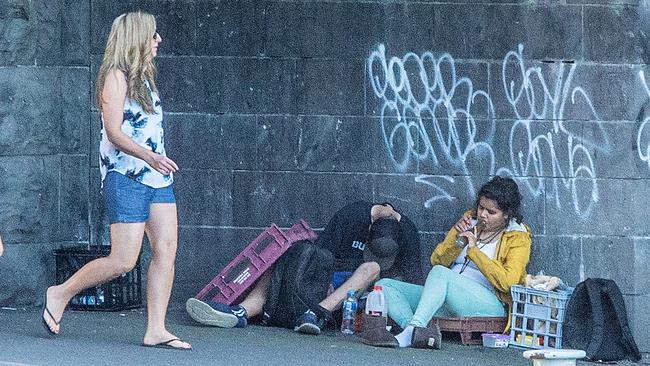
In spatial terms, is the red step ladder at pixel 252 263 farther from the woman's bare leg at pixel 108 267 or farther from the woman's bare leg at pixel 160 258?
the woman's bare leg at pixel 108 267

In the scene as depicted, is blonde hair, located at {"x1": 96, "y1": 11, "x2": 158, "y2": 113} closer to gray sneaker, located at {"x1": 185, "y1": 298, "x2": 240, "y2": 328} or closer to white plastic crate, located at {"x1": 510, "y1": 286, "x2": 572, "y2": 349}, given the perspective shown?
gray sneaker, located at {"x1": 185, "y1": 298, "x2": 240, "y2": 328}

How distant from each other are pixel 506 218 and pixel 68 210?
3.08 m

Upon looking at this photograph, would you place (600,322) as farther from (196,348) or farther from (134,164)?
(134,164)

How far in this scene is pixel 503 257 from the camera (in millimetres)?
9055

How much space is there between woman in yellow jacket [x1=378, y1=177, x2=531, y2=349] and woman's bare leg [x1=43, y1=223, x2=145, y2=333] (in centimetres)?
181

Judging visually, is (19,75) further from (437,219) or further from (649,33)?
(649,33)

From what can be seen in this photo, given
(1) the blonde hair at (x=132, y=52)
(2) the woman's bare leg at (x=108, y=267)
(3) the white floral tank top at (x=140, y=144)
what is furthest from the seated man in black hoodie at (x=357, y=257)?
(1) the blonde hair at (x=132, y=52)

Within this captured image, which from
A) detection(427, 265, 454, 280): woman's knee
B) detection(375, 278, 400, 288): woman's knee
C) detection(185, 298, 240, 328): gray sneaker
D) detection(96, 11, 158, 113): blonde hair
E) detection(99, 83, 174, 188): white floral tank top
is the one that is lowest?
detection(185, 298, 240, 328): gray sneaker

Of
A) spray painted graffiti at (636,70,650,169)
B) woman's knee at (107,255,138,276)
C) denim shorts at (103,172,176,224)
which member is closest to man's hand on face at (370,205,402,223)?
spray painted graffiti at (636,70,650,169)

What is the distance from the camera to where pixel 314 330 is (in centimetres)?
907

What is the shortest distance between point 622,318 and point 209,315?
2.62 m

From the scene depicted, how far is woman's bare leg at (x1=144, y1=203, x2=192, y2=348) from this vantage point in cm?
799

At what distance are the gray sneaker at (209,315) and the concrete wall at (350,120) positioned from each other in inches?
30.1

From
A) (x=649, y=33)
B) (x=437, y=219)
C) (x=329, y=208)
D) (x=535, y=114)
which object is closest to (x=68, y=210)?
(x=329, y=208)
